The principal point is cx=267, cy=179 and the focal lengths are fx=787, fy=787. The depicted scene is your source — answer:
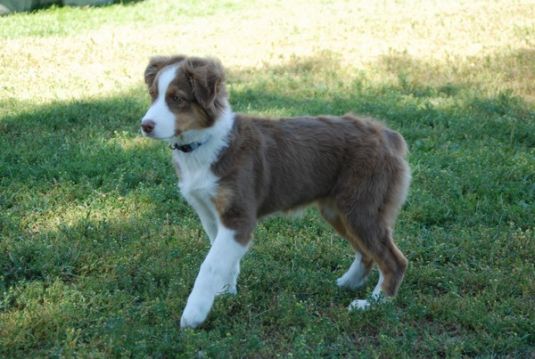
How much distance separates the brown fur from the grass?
1.62 ft

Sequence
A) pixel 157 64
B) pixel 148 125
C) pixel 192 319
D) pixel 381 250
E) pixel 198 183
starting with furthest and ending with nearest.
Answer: pixel 381 250 < pixel 157 64 < pixel 198 183 < pixel 192 319 < pixel 148 125

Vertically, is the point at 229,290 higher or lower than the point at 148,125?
lower

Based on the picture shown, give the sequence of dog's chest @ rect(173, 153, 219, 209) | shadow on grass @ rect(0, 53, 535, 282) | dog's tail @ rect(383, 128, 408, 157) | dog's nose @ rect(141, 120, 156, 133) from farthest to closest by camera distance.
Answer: shadow on grass @ rect(0, 53, 535, 282)
dog's tail @ rect(383, 128, 408, 157)
dog's chest @ rect(173, 153, 219, 209)
dog's nose @ rect(141, 120, 156, 133)

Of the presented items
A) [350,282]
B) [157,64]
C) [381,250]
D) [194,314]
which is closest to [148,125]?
[157,64]

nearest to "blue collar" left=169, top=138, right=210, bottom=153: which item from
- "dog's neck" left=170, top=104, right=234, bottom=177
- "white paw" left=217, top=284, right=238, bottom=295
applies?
"dog's neck" left=170, top=104, right=234, bottom=177

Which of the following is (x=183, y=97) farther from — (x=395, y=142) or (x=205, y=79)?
(x=395, y=142)

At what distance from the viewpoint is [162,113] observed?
4.70m

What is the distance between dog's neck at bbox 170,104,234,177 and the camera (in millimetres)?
4949

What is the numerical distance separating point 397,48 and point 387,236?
26.0 ft

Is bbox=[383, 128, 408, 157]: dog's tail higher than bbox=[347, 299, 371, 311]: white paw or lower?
higher

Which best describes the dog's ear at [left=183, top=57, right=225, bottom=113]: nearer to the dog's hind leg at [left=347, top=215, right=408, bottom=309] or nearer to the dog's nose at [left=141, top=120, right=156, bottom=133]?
the dog's nose at [left=141, top=120, right=156, bottom=133]

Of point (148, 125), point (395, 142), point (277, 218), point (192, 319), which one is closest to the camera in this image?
point (148, 125)

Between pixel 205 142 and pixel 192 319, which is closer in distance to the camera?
pixel 192 319

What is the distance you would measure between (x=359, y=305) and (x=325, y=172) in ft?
2.96
